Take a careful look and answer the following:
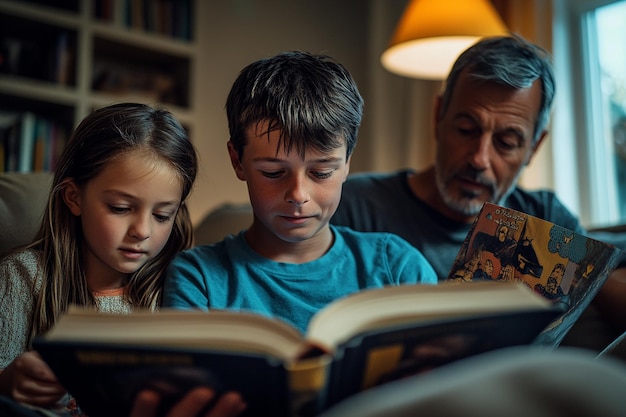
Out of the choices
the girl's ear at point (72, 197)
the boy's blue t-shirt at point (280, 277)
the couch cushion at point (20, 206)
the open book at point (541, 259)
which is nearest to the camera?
the open book at point (541, 259)

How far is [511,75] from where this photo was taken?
1.50 m

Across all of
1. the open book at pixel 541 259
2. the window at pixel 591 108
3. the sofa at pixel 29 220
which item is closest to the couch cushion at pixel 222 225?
the sofa at pixel 29 220

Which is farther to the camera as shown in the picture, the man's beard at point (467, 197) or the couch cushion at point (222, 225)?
the couch cushion at point (222, 225)

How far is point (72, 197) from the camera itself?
1.17 metres

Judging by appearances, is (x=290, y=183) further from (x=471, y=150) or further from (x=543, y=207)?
(x=543, y=207)

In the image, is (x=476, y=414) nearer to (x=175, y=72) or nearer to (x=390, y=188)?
(x=390, y=188)

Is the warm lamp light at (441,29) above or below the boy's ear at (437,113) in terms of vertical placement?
above

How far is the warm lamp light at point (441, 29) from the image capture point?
7.65ft

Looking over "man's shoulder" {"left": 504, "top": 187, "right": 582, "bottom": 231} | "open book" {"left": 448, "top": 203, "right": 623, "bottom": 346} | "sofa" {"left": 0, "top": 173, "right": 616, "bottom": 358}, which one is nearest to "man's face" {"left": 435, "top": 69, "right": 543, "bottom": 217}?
"man's shoulder" {"left": 504, "top": 187, "right": 582, "bottom": 231}

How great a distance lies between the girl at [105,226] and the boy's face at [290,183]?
177 mm

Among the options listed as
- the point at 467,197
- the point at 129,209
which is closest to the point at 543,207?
the point at 467,197

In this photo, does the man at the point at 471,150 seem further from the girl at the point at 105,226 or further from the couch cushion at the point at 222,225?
the girl at the point at 105,226

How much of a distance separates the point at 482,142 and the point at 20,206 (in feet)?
3.29

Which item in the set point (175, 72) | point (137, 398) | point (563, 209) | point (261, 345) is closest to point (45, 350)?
point (137, 398)
